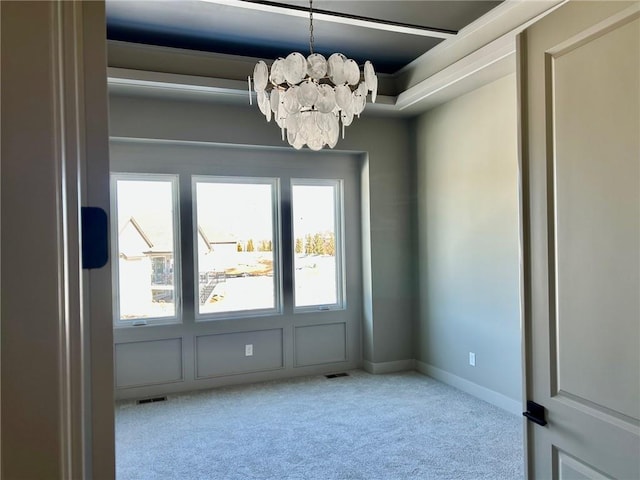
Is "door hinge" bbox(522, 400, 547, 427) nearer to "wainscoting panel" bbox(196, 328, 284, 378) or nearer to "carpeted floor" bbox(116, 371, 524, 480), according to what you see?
"carpeted floor" bbox(116, 371, 524, 480)

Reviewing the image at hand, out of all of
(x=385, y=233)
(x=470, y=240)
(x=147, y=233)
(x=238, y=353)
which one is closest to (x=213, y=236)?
(x=147, y=233)

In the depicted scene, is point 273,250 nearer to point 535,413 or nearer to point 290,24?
point 290,24

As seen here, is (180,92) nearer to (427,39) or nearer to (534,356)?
(427,39)

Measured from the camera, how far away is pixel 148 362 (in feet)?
14.7

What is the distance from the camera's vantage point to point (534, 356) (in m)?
1.53

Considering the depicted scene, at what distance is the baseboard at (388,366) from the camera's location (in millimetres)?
5066

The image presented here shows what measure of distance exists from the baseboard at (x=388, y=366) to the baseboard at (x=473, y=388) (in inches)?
3.6

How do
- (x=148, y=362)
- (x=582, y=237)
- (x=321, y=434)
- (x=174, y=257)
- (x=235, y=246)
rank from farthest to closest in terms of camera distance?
(x=235, y=246) < (x=174, y=257) < (x=148, y=362) < (x=321, y=434) < (x=582, y=237)

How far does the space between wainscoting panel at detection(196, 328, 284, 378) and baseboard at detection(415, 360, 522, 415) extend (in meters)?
1.63

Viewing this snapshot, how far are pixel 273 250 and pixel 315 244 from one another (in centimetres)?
50

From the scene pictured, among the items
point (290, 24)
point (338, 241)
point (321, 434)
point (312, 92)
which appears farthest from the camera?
point (338, 241)

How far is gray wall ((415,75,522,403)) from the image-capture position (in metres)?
3.88

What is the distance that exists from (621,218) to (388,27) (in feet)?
9.21

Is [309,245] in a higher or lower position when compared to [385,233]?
lower
